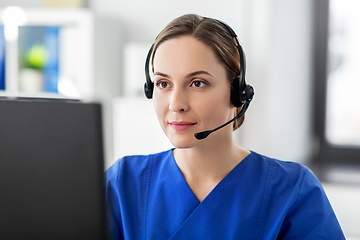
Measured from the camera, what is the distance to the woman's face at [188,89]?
0.88 metres

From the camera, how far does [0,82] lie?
8.84 feet

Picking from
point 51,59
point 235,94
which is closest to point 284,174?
point 235,94

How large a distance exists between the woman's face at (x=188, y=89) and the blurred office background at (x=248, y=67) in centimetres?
141

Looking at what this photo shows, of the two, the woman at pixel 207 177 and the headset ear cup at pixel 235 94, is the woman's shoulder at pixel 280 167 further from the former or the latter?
the headset ear cup at pixel 235 94

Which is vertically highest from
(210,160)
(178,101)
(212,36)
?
(212,36)

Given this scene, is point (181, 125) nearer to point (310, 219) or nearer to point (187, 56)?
point (187, 56)

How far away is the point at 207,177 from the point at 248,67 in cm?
146

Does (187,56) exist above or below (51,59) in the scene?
below

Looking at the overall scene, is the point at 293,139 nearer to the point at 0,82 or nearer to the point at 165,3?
the point at 165,3

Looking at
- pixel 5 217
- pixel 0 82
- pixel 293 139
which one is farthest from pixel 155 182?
pixel 0 82

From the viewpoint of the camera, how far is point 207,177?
3.29ft

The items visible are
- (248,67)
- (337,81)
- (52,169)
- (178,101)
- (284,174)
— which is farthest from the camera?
(337,81)

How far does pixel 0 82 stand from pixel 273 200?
90.5 inches

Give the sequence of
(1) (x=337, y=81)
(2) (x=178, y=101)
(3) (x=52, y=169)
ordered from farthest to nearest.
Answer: (1) (x=337, y=81)
(2) (x=178, y=101)
(3) (x=52, y=169)
